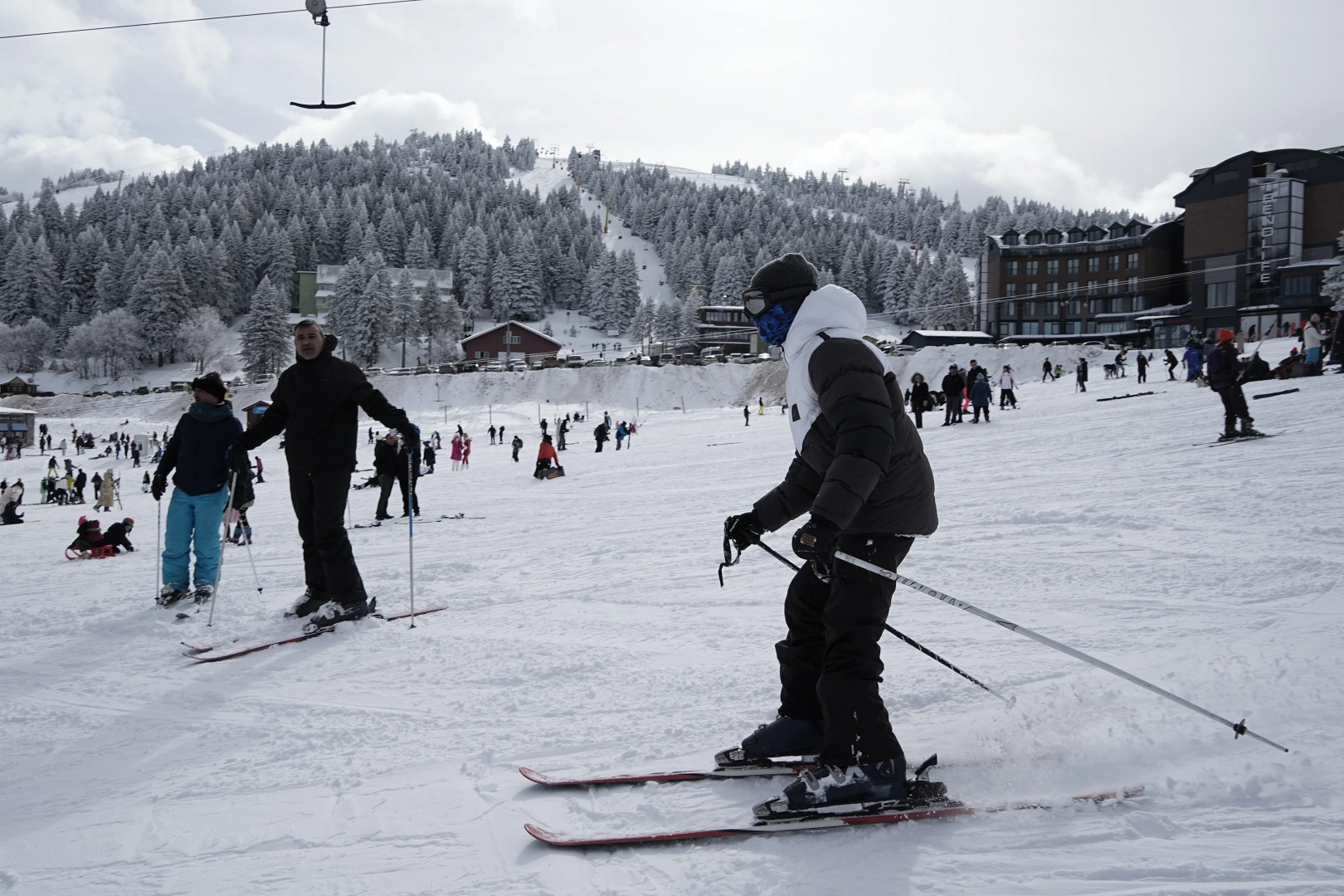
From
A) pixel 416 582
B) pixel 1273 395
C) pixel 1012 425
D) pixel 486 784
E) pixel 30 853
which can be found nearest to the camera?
pixel 30 853

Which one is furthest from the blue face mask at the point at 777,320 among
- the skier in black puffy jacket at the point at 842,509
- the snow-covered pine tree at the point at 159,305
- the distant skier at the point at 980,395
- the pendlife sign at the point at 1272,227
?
the snow-covered pine tree at the point at 159,305

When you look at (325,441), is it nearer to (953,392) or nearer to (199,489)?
(199,489)

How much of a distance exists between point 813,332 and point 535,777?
1.74m

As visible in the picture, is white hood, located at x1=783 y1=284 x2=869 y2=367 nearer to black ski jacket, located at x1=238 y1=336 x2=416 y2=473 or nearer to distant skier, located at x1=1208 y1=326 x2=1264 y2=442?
black ski jacket, located at x1=238 y1=336 x2=416 y2=473

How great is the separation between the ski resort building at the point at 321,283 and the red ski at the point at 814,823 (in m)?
93.2

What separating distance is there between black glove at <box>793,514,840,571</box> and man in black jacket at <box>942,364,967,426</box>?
600 inches

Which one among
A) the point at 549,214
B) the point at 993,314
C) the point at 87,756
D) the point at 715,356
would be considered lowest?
the point at 87,756

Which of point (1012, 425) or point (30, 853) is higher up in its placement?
point (1012, 425)

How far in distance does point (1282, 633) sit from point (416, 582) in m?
5.31

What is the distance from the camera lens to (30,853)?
2.41m

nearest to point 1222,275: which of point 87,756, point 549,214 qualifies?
point 87,756

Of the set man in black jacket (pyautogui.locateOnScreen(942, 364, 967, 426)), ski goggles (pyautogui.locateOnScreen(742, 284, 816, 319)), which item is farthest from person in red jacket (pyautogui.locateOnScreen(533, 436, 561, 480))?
ski goggles (pyautogui.locateOnScreen(742, 284, 816, 319))

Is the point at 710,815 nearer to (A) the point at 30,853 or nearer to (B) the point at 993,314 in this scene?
(A) the point at 30,853

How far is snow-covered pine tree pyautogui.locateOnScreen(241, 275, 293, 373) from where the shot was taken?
6153 centimetres
